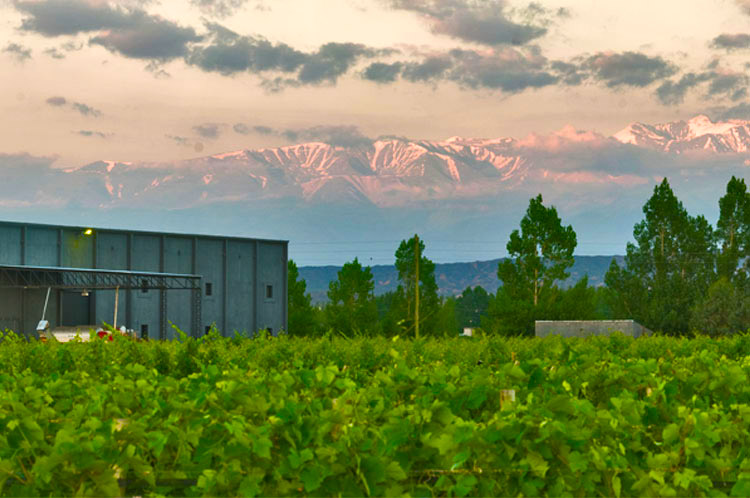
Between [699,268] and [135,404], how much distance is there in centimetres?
7661

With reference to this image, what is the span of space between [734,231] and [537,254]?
54.1ft

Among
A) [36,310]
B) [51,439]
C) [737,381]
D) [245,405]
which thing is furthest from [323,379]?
[36,310]

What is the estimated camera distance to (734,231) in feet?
251

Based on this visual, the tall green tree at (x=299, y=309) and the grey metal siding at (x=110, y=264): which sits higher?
the grey metal siding at (x=110, y=264)

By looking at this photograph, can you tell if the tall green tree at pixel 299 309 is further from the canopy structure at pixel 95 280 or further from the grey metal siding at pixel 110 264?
the canopy structure at pixel 95 280

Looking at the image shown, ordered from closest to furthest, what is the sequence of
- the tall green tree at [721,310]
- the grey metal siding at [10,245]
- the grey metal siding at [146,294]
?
the grey metal siding at [10,245] < the grey metal siding at [146,294] < the tall green tree at [721,310]

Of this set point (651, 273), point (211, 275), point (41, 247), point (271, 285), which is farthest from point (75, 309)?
point (651, 273)

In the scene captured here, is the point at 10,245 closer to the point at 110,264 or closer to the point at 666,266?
the point at 110,264

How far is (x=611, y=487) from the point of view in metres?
4.11

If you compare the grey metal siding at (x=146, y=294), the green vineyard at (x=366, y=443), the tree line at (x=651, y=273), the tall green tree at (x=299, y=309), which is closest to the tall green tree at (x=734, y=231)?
the tree line at (x=651, y=273)

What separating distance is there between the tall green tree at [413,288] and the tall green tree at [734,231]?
78.5 ft

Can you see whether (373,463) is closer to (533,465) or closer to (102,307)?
(533,465)

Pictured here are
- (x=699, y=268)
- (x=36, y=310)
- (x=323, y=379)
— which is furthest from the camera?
(x=699, y=268)

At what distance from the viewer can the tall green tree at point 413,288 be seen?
80.2 metres
